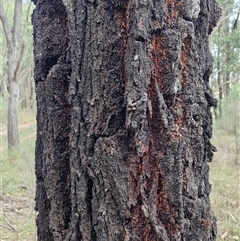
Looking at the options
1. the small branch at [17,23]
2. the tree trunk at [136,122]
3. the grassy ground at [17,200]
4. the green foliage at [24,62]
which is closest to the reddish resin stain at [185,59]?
the tree trunk at [136,122]

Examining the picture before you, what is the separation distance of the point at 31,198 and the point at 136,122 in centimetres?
500

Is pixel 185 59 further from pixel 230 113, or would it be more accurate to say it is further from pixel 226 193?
pixel 230 113

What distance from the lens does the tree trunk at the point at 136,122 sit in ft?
4.17

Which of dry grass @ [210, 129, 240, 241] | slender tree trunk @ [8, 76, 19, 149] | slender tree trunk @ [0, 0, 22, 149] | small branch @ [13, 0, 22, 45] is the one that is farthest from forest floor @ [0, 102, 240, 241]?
small branch @ [13, 0, 22, 45]

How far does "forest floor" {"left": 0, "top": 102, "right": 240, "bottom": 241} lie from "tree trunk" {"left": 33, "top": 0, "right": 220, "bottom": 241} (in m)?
2.54

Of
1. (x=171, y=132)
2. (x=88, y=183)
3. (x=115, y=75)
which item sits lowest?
(x=88, y=183)

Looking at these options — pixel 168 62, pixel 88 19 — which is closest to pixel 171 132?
pixel 168 62

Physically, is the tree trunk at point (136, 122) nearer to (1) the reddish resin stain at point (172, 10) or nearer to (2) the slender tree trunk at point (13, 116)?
(1) the reddish resin stain at point (172, 10)

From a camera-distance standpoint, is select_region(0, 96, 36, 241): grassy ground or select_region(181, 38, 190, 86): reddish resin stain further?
select_region(0, 96, 36, 241): grassy ground

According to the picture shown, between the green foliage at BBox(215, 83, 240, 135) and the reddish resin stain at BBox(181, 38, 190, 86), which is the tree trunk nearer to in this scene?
the reddish resin stain at BBox(181, 38, 190, 86)

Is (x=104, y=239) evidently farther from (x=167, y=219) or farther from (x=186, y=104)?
(x=186, y=104)

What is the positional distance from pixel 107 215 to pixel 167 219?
17cm

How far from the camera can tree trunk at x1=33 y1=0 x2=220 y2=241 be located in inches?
50.1

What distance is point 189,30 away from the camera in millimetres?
1334
